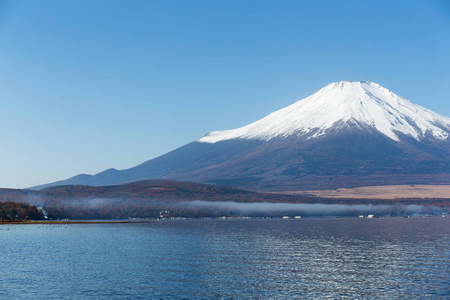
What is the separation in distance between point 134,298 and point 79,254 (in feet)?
124

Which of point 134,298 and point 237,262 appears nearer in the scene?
point 134,298

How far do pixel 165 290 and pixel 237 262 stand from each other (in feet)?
66.2

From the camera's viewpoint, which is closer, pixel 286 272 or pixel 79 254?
pixel 286 272

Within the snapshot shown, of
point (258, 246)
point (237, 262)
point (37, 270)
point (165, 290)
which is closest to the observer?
point (165, 290)

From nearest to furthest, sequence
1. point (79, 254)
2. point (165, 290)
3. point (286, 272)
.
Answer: point (165, 290) → point (286, 272) → point (79, 254)

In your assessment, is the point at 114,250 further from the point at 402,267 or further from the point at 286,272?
the point at 402,267

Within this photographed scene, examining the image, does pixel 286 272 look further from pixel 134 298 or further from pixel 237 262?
pixel 134 298

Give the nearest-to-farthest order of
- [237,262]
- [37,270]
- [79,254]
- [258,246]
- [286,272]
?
[286,272]
[37,270]
[237,262]
[79,254]
[258,246]

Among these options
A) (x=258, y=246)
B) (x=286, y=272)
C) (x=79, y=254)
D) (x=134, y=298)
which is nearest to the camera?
(x=134, y=298)

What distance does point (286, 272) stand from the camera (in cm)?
5631

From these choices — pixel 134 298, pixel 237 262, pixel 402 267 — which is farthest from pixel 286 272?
pixel 134 298

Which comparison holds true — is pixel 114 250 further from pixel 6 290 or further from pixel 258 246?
pixel 6 290

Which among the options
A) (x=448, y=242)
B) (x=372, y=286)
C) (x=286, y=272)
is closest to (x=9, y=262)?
(x=286, y=272)

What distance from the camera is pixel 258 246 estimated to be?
86.4 metres
